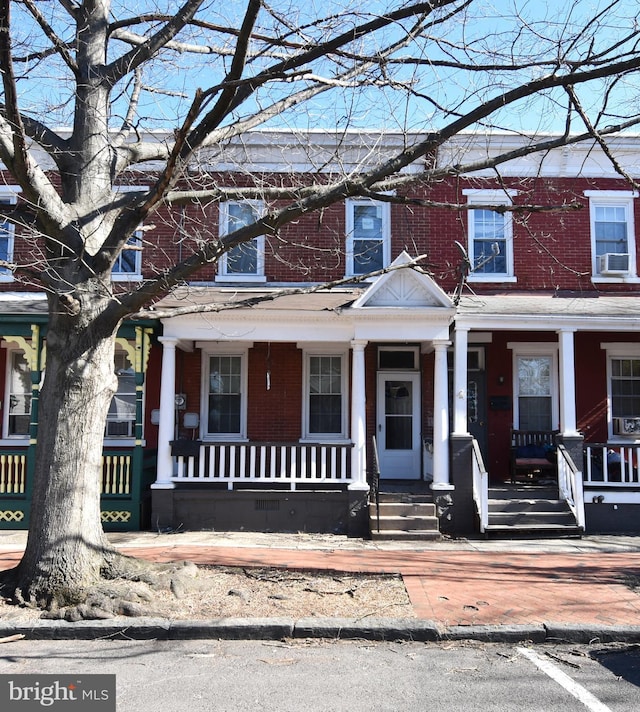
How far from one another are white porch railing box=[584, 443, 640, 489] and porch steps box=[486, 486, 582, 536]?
0.87 metres

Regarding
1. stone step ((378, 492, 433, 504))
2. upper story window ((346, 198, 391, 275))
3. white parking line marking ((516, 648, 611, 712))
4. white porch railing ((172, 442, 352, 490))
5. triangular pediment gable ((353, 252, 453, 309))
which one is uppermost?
upper story window ((346, 198, 391, 275))

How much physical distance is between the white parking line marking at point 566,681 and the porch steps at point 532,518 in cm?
506

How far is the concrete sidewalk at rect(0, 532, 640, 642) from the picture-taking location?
20.4 feet

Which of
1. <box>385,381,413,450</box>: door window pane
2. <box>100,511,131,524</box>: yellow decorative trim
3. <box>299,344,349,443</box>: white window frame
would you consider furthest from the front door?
<box>100,511,131,524</box>: yellow decorative trim

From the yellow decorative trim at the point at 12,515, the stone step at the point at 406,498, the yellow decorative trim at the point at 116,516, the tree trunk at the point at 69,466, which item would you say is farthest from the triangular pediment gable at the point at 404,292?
the yellow decorative trim at the point at 12,515

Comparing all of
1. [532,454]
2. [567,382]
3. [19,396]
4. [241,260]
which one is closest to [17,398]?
[19,396]

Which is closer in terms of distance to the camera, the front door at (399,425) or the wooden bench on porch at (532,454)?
the wooden bench on porch at (532,454)

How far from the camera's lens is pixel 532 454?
482 inches

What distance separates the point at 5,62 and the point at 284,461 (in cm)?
730

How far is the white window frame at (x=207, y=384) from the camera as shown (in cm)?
1305

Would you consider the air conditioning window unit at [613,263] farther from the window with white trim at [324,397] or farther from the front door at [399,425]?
the window with white trim at [324,397]

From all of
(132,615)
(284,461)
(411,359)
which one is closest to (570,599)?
(132,615)

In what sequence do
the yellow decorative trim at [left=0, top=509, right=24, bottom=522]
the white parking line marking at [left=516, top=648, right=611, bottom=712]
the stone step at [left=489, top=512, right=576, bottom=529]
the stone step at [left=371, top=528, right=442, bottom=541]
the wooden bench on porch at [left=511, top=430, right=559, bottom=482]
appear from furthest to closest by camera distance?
1. the wooden bench on porch at [left=511, top=430, right=559, bottom=482]
2. the yellow decorative trim at [left=0, top=509, right=24, bottom=522]
3. the stone step at [left=489, top=512, right=576, bottom=529]
4. the stone step at [left=371, top=528, right=442, bottom=541]
5. the white parking line marking at [left=516, top=648, right=611, bottom=712]

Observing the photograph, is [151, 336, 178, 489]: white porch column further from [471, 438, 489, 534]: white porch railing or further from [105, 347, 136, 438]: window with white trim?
[471, 438, 489, 534]: white porch railing
